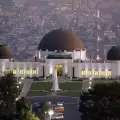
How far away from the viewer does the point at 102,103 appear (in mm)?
33844

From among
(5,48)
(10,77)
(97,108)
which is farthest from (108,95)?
(5,48)

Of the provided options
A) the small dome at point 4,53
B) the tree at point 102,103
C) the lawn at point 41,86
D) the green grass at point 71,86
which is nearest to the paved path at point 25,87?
the lawn at point 41,86

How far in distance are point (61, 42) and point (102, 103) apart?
43.2m

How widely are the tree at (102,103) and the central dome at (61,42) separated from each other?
116 feet

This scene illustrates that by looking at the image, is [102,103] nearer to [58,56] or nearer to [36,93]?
[36,93]

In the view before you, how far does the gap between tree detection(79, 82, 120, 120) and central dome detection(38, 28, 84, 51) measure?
1395 inches

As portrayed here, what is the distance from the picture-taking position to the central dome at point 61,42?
7644 cm

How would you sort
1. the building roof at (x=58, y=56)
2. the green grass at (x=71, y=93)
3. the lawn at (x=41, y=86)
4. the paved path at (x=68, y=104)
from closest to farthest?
the paved path at (x=68, y=104) → the green grass at (x=71, y=93) → the lawn at (x=41, y=86) → the building roof at (x=58, y=56)

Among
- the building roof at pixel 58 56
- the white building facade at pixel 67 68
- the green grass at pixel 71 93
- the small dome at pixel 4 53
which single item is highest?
the small dome at pixel 4 53

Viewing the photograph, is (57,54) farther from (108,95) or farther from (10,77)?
(108,95)

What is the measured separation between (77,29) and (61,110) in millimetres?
85106

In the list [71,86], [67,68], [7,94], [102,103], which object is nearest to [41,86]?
[71,86]

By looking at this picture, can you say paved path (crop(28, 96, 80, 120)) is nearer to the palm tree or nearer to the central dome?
the palm tree

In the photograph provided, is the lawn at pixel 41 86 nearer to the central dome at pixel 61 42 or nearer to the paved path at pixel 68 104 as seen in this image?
the paved path at pixel 68 104
